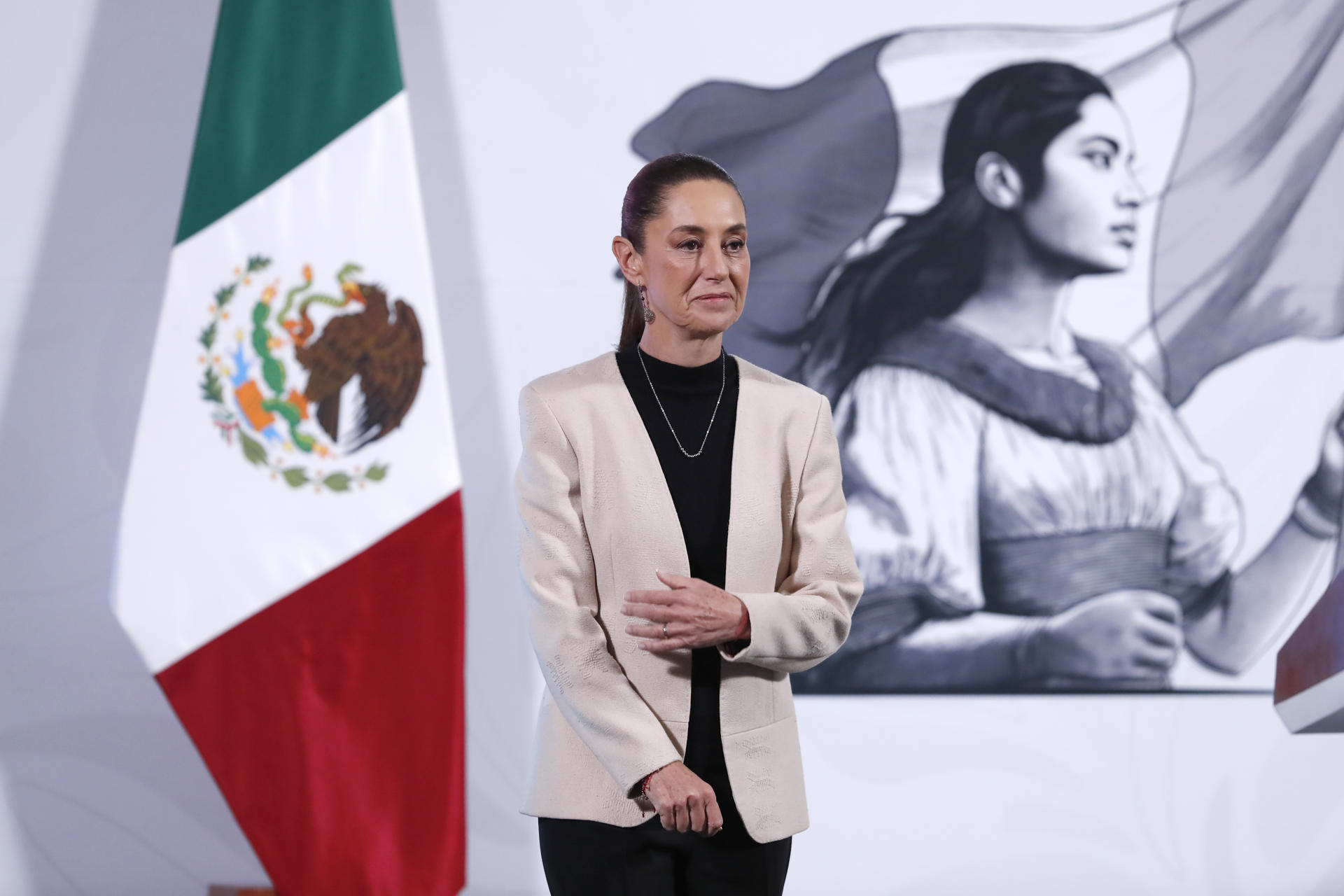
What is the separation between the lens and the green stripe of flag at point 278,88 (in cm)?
245

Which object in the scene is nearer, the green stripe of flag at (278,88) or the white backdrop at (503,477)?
the green stripe of flag at (278,88)

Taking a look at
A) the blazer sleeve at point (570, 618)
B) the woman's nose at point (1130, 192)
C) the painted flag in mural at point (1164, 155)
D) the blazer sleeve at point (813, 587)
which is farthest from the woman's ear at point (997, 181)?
the blazer sleeve at point (570, 618)

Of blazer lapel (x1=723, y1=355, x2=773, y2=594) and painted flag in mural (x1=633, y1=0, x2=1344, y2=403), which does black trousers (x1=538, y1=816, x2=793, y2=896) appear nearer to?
blazer lapel (x1=723, y1=355, x2=773, y2=594)

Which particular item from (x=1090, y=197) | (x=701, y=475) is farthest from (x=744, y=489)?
(x=1090, y=197)

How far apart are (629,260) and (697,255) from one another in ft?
0.31

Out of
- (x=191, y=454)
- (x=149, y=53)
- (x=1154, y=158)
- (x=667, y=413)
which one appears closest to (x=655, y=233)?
(x=667, y=413)

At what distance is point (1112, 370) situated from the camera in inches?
102

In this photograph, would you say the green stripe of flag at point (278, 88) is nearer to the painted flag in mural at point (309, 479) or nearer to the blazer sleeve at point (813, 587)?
the painted flag in mural at point (309, 479)

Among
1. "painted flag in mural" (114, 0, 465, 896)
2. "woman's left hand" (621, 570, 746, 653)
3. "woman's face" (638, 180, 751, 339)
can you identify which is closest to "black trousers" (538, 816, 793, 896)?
"woman's left hand" (621, 570, 746, 653)

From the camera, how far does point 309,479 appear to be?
97.7 inches

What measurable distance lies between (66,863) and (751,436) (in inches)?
92.5

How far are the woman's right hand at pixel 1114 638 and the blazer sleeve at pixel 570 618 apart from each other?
168 centimetres

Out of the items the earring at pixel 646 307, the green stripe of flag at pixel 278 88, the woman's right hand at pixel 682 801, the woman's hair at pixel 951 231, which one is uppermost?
the green stripe of flag at pixel 278 88

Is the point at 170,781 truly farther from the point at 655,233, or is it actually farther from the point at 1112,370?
the point at 1112,370
